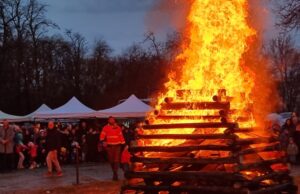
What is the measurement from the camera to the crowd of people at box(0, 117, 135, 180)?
1611 centimetres

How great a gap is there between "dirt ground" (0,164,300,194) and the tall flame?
3.78 meters

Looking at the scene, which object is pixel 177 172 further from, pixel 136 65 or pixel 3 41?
pixel 136 65

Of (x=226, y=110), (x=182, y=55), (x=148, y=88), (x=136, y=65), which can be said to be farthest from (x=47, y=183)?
(x=136, y=65)

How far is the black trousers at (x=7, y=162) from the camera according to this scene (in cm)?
1967

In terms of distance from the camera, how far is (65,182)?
51.0ft

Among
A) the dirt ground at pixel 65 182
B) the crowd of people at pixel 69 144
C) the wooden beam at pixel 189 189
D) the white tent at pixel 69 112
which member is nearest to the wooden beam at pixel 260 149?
the wooden beam at pixel 189 189

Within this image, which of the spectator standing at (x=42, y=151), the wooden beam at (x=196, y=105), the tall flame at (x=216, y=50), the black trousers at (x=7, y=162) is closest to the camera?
the wooden beam at (x=196, y=105)

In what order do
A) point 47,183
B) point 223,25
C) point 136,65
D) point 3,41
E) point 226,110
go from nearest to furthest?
point 226,110 < point 223,25 < point 47,183 < point 3,41 < point 136,65

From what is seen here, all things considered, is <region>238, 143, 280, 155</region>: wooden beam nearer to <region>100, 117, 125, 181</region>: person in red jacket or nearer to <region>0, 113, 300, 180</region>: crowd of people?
<region>0, 113, 300, 180</region>: crowd of people

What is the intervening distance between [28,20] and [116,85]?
634 inches

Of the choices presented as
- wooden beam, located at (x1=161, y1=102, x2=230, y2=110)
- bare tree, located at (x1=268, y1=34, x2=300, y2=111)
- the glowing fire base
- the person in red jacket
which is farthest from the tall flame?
bare tree, located at (x1=268, y1=34, x2=300, y2=111)

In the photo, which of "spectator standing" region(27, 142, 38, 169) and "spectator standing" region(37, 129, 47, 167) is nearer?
"spectator standing" region(27, 142, 38, 169)

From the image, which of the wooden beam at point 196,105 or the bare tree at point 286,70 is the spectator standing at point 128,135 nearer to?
the wooden beam at point 196,105

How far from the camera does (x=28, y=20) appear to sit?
169ft
